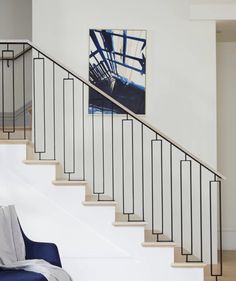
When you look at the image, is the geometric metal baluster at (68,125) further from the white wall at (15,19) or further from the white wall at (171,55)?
the white wall at (15,19)

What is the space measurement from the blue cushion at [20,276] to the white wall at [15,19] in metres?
4.11

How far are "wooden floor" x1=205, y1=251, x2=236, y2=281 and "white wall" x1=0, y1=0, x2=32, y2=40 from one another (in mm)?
3561

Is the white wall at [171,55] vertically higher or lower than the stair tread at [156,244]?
higher

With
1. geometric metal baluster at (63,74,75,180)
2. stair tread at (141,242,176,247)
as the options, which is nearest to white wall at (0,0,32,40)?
geometric metal baluster at (63,74,75,180)

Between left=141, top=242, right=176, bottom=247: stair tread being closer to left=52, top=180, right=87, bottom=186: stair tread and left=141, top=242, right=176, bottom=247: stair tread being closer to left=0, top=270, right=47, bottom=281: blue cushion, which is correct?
left=52, top=180, right=87, bottom=186: stair tread

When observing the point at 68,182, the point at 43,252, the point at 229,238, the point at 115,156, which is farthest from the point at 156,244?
the point at 229,238

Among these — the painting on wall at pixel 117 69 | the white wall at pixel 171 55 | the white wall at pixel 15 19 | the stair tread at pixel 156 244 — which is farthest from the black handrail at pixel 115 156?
the stair tread at pixel 156 244

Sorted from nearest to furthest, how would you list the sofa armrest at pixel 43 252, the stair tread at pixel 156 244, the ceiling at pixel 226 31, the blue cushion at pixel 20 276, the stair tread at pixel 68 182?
the blue cushion at pixel 20 276 → the sofa armrest at pixel 43 252 → the stair tread at pixel 156 244 → the stair tread at pixel 68 182 → the ceiling at pixel 226 31

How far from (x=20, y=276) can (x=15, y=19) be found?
442 centimetres

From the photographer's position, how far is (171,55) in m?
8.19

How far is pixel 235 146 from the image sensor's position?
30.9ft

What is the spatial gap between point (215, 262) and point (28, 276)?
Answer: 321cm

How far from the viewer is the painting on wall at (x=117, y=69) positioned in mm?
8102

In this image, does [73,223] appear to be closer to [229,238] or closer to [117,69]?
[117,69]
